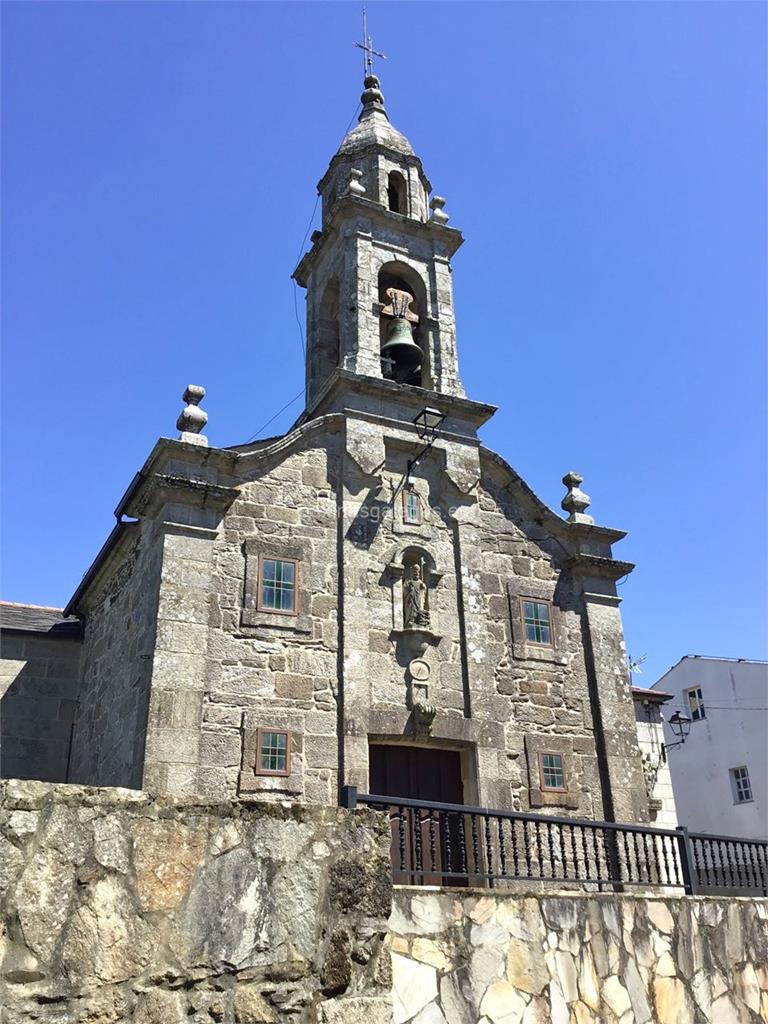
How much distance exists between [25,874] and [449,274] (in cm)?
1279

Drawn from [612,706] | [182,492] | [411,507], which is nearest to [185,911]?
[182,492]

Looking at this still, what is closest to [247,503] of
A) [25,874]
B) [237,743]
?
[237,743]

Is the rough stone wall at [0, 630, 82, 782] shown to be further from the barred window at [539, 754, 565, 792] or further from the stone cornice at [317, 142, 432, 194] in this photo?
the stone cornice at [317, 142, 432, 194]

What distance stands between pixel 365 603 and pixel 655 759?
9.08 metres

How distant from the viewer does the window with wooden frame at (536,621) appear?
1248 cm

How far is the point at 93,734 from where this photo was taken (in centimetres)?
1230

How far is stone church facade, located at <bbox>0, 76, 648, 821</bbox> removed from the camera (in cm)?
1020

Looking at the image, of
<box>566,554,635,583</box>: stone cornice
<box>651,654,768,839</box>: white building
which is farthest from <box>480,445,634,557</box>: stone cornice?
<box>651,654,768,839</box>: white building

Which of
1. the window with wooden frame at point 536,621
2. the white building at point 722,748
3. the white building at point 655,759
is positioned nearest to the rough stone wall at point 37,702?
the window with wooden frame at point 536,621

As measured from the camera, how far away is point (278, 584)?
11039 mm

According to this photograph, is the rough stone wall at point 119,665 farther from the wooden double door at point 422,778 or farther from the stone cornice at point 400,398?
the stone cornice at point 400,398

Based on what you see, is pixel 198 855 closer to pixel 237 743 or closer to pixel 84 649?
pixel 237 743

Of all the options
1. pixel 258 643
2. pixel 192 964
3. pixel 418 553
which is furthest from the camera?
A: pixel 418 553

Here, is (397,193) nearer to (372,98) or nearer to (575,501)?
(372,98)
